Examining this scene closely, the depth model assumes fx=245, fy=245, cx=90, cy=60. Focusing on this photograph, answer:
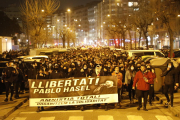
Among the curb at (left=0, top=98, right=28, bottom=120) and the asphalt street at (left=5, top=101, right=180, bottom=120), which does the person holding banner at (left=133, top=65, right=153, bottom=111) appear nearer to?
the asphalt street at (left=5, top=101, right=180, bottom=120)

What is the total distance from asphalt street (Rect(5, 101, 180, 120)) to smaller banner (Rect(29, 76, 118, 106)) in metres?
0.37

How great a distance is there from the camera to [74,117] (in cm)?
838

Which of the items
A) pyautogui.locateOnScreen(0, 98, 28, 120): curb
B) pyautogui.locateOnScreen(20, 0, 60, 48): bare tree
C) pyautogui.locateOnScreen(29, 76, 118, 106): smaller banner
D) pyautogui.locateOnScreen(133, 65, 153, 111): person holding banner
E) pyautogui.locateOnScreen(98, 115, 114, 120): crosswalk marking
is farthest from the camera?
pyautogui.locateOnScreen(20, 0, 60, 48): bare tree

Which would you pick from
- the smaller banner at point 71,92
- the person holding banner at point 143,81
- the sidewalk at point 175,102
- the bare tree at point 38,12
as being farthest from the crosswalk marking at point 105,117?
the bare tree at point 38,12

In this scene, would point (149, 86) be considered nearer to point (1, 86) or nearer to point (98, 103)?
point (98, 103)

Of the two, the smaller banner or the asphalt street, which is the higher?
the smaller banner

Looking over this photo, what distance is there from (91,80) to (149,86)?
7.18 feet

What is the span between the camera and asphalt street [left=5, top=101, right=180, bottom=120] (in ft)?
27.2

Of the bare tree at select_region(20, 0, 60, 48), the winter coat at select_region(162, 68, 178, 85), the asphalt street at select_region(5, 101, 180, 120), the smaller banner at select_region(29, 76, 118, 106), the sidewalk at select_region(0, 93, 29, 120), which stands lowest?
the asphalt street at select_region(5, 101, 180, 120)

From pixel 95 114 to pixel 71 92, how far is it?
4.14 feet

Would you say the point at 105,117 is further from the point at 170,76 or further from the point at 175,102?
the point at 175,102

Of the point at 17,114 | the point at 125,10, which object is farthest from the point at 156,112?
the point at 125,10

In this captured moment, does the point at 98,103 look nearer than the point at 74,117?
No

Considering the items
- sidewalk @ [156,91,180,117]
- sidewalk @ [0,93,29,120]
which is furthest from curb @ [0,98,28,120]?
sidewalk @ [156,91,180,117]
